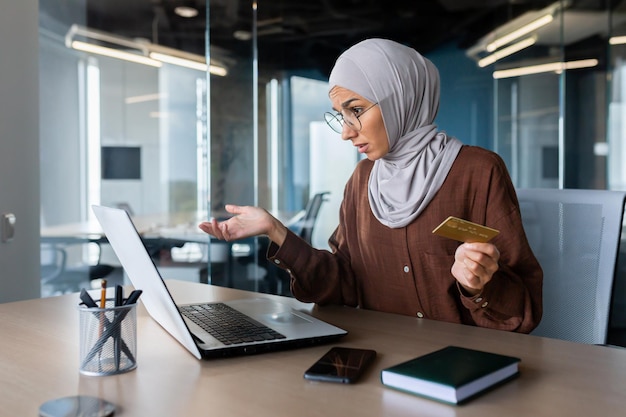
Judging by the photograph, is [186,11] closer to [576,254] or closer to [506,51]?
[506,51]

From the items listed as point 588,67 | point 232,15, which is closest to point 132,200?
point 232,15

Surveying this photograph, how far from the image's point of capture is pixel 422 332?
125cm

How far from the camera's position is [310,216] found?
4.60m

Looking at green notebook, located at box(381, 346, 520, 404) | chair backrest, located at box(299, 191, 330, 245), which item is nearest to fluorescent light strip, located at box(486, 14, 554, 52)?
chair backrest, located at box(299, 191, 330, 245)

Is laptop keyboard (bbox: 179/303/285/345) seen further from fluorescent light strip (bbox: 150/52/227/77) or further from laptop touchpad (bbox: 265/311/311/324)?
fluorescent light strip (bbox: 150/52/227/77)

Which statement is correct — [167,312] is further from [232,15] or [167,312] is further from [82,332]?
[232,15]

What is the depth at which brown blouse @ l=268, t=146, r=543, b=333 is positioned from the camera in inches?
55.6

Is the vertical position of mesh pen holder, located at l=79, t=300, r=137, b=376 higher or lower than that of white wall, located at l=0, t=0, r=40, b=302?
lower

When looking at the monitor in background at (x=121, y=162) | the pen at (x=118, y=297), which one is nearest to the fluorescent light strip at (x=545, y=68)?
the monitor in background at (x=121, y=162)

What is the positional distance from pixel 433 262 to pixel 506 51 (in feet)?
10.7

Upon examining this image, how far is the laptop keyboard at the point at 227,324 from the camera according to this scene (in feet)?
3.73

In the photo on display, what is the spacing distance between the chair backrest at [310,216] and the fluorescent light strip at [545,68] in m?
1.49

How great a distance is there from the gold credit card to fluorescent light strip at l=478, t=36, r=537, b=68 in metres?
3.67

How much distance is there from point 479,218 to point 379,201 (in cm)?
26
